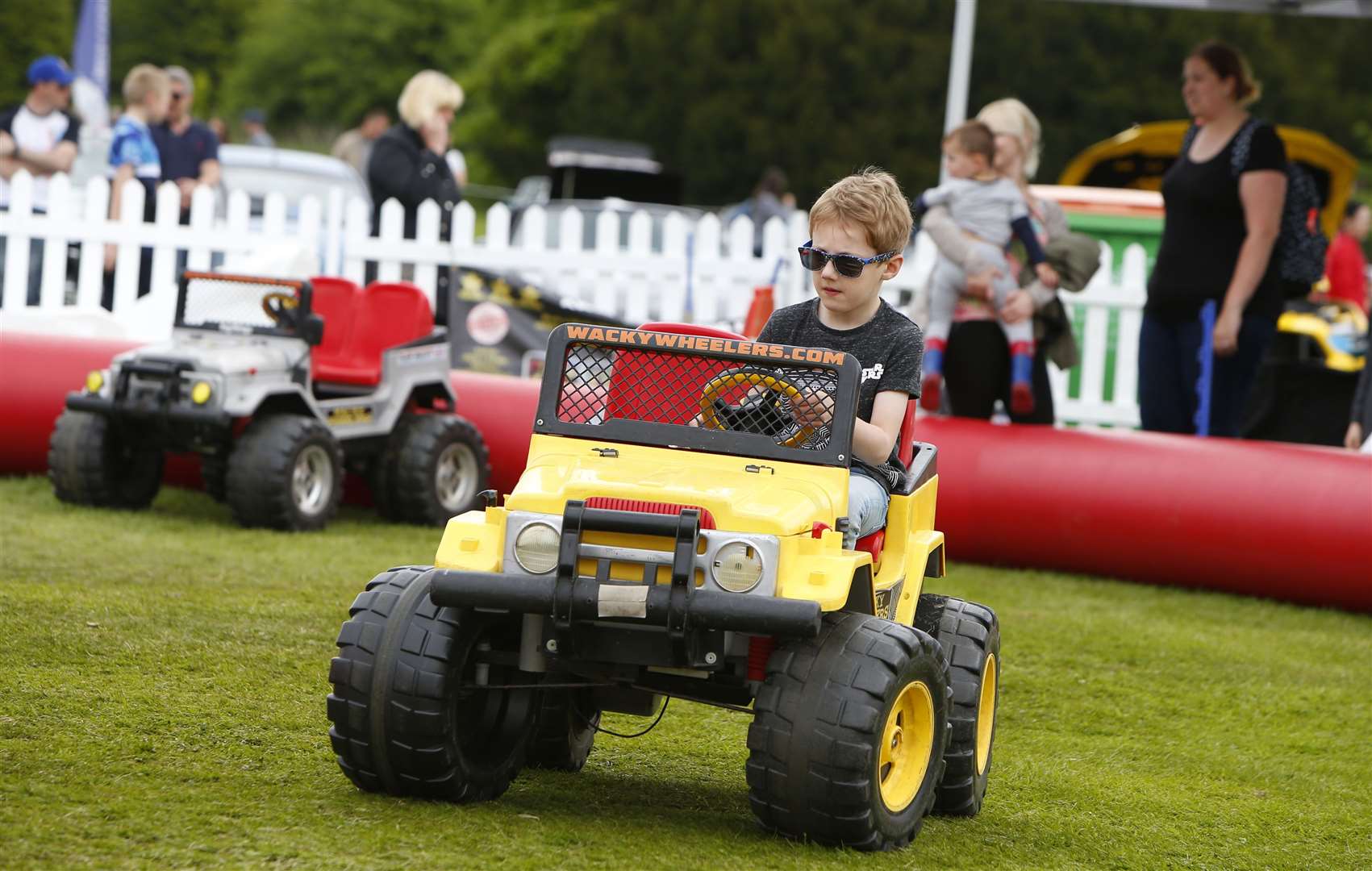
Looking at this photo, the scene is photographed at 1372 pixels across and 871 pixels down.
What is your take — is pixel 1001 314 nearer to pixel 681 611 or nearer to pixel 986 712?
pixel 986 712

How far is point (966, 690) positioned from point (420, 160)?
835 cm

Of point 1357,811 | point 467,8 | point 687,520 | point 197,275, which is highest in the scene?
point 467,8

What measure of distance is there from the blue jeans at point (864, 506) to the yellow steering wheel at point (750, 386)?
15 cm

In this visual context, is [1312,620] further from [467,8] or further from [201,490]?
[467,8]

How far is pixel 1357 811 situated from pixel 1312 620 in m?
3.23

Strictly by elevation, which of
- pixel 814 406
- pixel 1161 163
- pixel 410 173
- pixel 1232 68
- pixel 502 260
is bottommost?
pixel 814 406

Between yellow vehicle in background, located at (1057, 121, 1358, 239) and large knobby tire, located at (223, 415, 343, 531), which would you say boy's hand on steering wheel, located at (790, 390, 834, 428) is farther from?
yellow vehicle in background, located at (1057, 121, 1358, 239)

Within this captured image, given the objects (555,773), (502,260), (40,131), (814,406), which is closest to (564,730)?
(555,773)

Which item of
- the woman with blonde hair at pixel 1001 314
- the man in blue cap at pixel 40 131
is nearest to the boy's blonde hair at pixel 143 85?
the man in blue cap at pixel 40 131

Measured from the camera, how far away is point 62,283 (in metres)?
12.2

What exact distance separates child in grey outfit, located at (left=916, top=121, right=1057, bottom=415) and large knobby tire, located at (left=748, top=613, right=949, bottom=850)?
15.8 ft

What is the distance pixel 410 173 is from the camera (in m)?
12.0

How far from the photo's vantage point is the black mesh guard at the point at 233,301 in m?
8.33

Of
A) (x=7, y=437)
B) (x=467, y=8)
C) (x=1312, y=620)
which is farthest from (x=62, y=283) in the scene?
(x=467, y=8)
